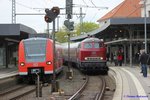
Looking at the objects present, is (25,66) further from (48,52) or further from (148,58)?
(148,58)

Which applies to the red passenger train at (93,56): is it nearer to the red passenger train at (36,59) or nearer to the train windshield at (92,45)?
the train windshield at (92,45)

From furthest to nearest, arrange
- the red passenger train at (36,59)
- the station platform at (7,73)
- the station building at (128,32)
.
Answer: the station building at (128,32) → the station platform at (7,73) → the red passenger train at (36,59)

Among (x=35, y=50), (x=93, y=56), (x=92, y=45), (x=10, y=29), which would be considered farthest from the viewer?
(x=10, y=29)

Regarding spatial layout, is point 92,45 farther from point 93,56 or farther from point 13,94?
point 13,94

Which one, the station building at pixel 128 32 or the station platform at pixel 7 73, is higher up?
the station building at pixel 128 32

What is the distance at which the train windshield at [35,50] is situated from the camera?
87.6ft

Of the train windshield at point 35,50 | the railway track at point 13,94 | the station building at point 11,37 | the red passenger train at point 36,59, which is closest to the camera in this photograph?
the railway track at point 13,94

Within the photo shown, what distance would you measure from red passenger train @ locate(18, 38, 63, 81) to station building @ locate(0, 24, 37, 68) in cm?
1371

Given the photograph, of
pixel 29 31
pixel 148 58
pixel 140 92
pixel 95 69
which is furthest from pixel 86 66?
pixel 140 92

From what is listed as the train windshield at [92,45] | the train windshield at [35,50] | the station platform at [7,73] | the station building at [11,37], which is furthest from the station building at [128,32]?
the train windshield at [35,50]

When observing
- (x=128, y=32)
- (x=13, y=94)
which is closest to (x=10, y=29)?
(x=128, y=32)

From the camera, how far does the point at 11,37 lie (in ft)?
158

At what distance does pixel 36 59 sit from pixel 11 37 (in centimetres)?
2208

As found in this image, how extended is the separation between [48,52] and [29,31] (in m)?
21.8
